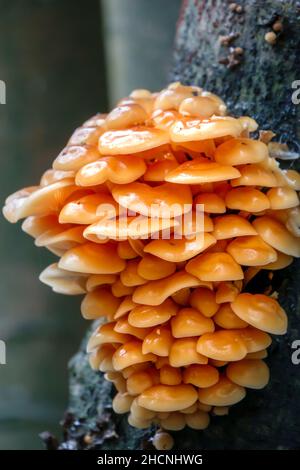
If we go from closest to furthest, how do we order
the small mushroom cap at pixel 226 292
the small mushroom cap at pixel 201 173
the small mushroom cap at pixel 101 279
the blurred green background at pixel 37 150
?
the small mushroom cap at pixel 201 173 → the small mushroom cap at pixel 226 292 → the small mushroom cap at pixel 101 279 → the blurred green background at pixel 37 150

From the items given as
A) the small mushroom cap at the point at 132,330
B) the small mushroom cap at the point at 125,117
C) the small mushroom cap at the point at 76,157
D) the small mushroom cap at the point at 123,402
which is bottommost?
the small mushroom cap at the point at 123,402

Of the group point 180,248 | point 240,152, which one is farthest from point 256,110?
point 180,248

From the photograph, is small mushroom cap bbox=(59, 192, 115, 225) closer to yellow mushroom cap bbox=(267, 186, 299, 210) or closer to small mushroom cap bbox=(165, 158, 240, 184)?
small mushroom cap bbox=(165, 158, 240, 184)

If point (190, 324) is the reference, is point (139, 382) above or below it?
below

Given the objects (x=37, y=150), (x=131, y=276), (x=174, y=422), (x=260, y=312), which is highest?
(x=37, y=150)

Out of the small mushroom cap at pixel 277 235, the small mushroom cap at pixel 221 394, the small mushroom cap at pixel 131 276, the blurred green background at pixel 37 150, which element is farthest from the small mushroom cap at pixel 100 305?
the blurred green background at pixel 37 150

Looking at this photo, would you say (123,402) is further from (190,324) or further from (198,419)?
(190,324)

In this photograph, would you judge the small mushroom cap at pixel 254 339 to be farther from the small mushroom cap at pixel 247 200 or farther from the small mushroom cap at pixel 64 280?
the small mushroom cap at pixel 64 280
